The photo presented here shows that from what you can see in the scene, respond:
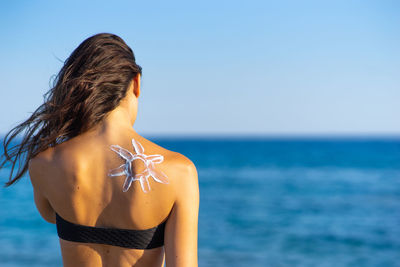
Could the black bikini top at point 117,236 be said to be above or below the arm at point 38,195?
below

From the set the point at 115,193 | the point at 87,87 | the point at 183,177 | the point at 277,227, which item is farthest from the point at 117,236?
the point at 277,227

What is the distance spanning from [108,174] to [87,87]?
35 centimetres

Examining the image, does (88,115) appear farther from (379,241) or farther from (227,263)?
(379,241)

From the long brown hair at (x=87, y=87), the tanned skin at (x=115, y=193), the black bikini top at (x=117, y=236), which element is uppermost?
the long brown hair at (x=87, y=87)

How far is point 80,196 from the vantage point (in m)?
1.57

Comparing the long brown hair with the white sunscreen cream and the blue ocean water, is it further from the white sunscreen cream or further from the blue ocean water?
the blue ocean water

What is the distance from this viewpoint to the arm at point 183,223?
1.59 m

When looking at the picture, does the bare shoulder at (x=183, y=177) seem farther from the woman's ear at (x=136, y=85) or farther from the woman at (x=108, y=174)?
the woman's ear at (x=136, y=85)

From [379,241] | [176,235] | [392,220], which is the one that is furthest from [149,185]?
[392,220]

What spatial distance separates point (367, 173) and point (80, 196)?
102ft

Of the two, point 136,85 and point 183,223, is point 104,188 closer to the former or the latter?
point 183,223

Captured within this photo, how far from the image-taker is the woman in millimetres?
1564

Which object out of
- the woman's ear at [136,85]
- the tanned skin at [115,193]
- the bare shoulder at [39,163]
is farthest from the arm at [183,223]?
the bare shoulder at [39,163]

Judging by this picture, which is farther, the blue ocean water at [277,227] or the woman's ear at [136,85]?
the blue ocean water at [277,227]
